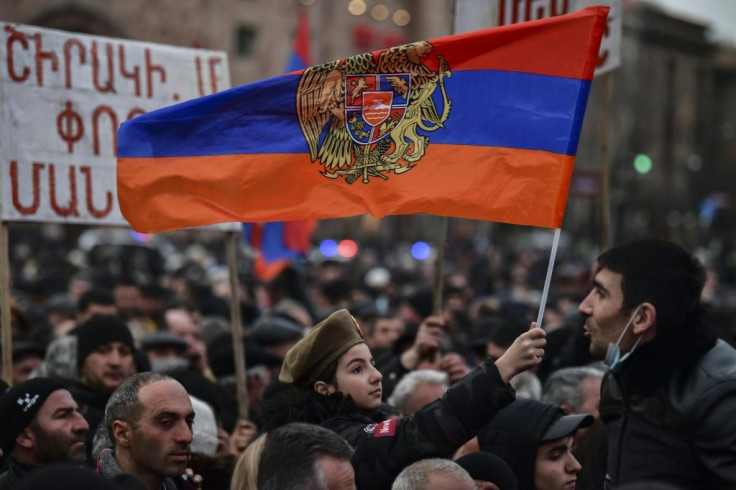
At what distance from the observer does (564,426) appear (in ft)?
16.4

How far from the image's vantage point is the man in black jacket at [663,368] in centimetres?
396

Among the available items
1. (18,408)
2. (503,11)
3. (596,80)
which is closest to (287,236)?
(503,11)

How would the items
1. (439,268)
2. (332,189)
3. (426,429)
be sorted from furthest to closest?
(439,268)
(332,189)
(426,429)

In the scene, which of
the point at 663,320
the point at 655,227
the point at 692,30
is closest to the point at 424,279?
the point at 663,320

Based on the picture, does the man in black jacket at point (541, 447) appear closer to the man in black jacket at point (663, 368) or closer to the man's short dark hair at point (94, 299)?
the man in black jacket at point (663, 368)

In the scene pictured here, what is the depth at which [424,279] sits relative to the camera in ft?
78.7

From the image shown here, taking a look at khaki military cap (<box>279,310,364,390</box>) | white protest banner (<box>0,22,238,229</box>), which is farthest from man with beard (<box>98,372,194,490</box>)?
white protest banner (<box>0,22,238,229</box>)

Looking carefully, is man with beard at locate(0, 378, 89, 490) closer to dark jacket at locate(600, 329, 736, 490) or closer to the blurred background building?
dark jacket at locate(600, 329, 736, 490)

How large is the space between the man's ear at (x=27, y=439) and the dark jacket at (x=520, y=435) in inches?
78.4

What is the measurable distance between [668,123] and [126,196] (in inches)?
2939

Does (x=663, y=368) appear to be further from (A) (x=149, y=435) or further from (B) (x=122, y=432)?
(B) (x=122, y=432)

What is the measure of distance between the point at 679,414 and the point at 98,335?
4.07 meters

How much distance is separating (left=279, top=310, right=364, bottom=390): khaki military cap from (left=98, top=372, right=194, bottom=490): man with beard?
486 mm

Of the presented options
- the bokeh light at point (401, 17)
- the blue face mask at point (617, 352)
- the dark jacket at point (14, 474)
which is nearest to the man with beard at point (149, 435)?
the dark jacket at point (14, 474)
